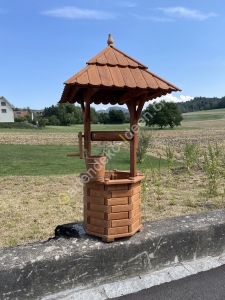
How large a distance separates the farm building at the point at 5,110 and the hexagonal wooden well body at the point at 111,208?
2847 inches

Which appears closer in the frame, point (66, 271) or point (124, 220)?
point (66, 271)

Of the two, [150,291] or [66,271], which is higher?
[66,271]

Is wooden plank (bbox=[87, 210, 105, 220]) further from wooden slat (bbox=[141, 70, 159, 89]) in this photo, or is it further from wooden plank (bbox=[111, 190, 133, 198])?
wooden slat (bbox=[141, 70, 159, 89])

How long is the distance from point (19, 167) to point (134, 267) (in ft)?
26.1

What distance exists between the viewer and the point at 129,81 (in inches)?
90.6

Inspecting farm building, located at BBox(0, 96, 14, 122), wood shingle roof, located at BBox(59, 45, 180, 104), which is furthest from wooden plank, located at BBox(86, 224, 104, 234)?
farm building, located at BBox(0, 96, 14, 122)

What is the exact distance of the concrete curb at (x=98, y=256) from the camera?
1.96 m

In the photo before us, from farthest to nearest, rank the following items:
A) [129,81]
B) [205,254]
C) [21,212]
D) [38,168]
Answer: [38,168], [21,212], [205,254], [129,81]

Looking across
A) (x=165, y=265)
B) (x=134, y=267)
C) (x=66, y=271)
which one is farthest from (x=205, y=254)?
(x=66, y=271)

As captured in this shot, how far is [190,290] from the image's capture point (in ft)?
6.98

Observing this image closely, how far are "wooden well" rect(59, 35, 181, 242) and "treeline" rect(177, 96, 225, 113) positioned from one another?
3450 inches

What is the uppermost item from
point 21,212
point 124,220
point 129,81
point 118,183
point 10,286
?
point 129,81

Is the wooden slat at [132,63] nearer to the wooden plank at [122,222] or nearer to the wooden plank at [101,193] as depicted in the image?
the wooden plank at [101,193]

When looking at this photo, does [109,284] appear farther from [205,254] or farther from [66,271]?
[205,254]
